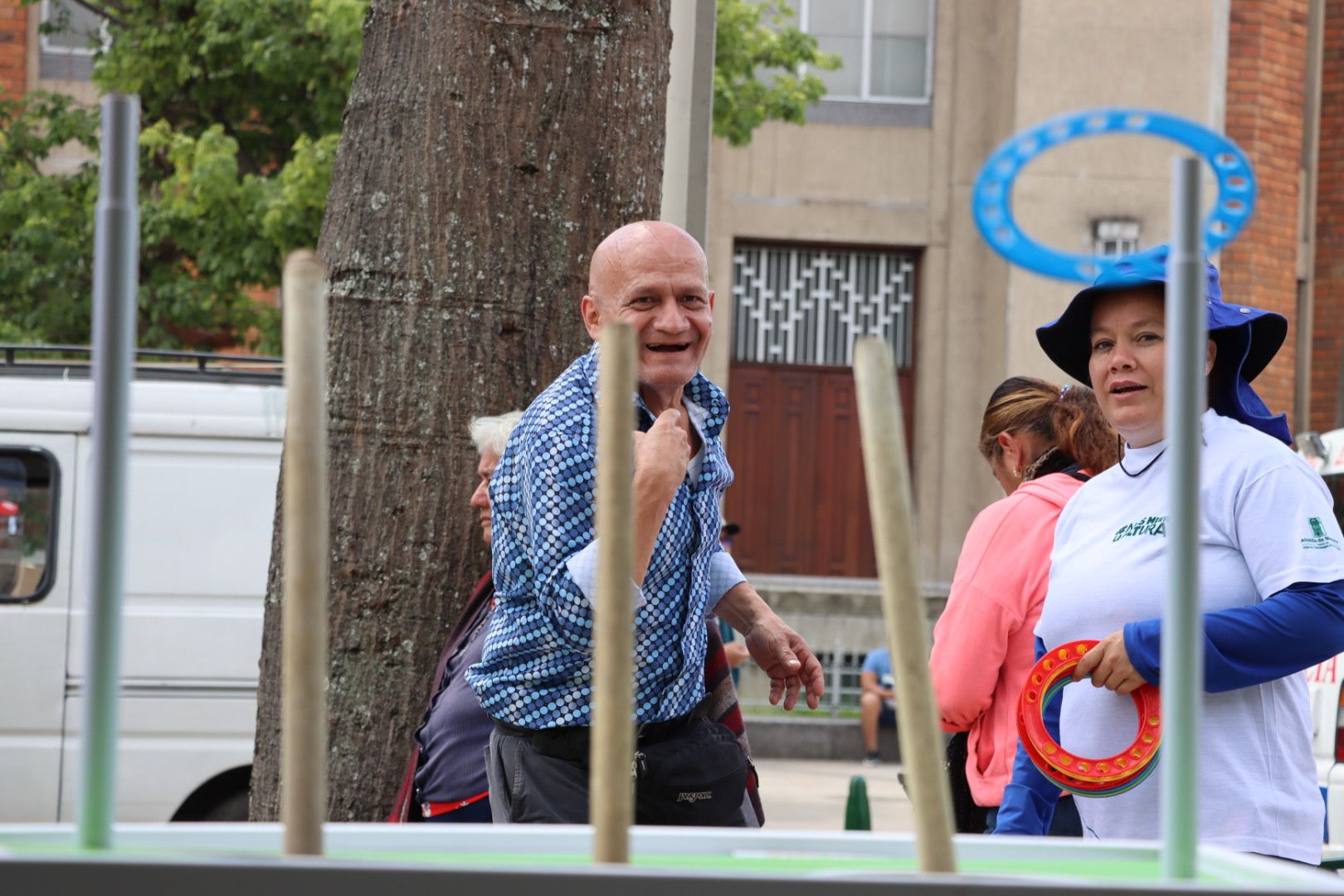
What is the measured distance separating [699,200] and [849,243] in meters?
13.0

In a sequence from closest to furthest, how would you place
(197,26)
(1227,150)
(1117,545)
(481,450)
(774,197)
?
(1117,545)
(481,450)
(197,26)
(1227,150)
(774,197)

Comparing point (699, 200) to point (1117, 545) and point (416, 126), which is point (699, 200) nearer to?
point (416, 126)

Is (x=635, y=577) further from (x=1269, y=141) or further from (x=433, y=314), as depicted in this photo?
(x=1269, y=141)

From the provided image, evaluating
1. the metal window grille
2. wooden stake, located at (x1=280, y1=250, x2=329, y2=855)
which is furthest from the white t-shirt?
the metal window grille

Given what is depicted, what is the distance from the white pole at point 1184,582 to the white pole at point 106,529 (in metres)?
0.63

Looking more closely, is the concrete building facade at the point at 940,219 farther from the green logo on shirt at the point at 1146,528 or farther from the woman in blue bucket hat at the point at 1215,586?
the green logo on shirt at the point at 1146,528

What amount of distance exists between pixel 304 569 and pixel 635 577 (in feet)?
4.93

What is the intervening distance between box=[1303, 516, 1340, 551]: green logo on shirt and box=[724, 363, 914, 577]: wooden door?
15.7 meters

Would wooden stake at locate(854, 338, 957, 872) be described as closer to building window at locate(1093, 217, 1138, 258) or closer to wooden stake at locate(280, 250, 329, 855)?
wooden stake at locate(280, 250, 329, 855)

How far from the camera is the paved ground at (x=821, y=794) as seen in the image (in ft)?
36.7

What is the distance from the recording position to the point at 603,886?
96 centimetres

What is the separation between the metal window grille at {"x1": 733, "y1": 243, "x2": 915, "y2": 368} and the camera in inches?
723

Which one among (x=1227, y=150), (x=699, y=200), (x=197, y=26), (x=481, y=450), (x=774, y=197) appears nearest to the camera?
(x=481, y=450)

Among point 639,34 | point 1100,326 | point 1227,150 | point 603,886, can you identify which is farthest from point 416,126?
point 1227,150
